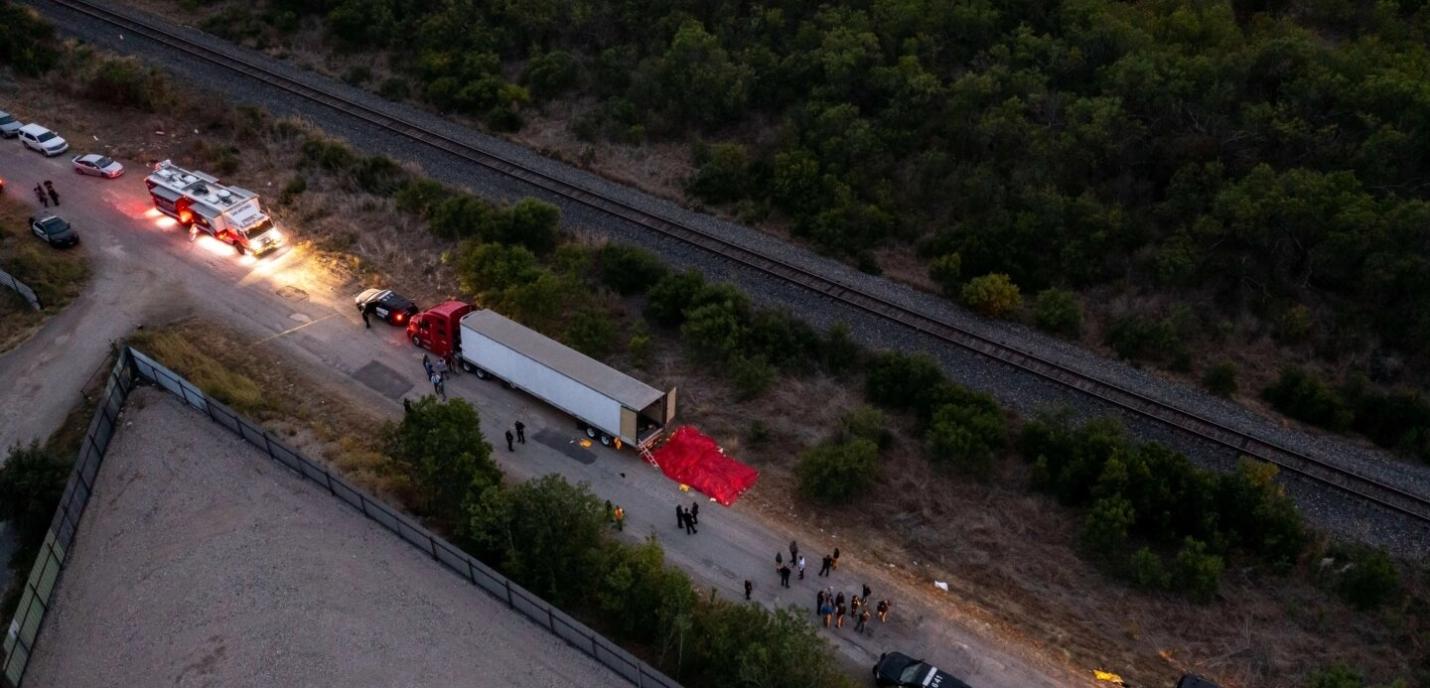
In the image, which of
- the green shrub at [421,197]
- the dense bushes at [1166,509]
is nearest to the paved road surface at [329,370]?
the dense bushes at [1166,509]

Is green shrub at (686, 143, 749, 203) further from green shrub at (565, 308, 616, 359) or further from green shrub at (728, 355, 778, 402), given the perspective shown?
green shrub at (728, 355, 778, 402)

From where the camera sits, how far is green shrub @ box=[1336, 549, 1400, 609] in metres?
25.1

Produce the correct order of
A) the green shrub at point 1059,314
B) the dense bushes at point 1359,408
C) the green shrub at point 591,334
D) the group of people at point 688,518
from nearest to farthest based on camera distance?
1. the group of people at point 688,518
2. the dense bushes at point 1359,408
3. the green shrub at point 591,334
4. the green shrub at point 1059,314

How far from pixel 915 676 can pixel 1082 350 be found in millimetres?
14883

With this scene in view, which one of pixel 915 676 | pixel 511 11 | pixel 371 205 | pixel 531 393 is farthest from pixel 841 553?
pixel 511 11

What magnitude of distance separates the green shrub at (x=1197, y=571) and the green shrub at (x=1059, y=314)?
32.2 feet

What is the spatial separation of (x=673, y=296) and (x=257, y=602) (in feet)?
53.9

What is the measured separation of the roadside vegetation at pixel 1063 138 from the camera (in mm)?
33906

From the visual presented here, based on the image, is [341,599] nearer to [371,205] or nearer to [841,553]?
[841,553]

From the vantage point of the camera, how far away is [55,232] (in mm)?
38094

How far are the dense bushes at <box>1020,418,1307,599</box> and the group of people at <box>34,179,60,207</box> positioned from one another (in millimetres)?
38082

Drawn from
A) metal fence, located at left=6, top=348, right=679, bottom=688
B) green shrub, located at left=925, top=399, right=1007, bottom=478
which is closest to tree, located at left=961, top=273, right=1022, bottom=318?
green shrub, located at left=925, top=399, right=1007, bottom=478

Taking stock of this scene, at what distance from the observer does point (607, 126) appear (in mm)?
45969

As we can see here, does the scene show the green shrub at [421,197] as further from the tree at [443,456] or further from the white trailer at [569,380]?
the tree at [443,456]
